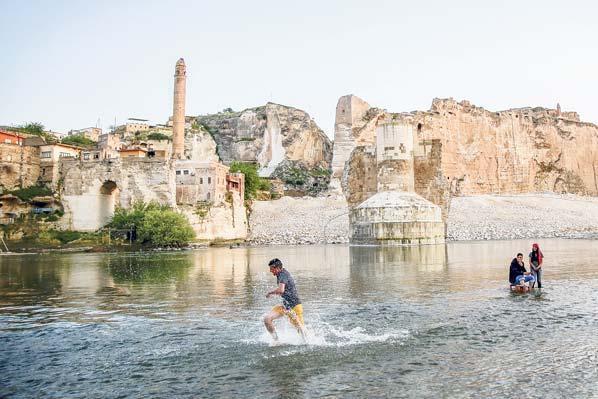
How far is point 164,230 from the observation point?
45.2 m

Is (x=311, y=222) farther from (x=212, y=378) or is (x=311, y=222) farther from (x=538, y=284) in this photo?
(x=212, y=378)

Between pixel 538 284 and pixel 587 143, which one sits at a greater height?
pixel 587 143

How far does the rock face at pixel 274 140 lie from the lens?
105 m

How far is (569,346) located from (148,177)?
158ft

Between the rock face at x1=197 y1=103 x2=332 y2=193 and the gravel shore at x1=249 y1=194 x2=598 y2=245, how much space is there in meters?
31.9

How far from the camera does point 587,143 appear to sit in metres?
105

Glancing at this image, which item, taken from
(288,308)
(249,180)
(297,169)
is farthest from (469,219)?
(288,308)

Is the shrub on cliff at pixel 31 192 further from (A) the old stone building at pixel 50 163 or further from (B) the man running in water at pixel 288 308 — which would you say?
(B) the man running in water at pixel 288 308

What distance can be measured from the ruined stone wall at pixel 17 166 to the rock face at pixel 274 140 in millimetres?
Result: 50378

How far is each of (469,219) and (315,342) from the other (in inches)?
2009

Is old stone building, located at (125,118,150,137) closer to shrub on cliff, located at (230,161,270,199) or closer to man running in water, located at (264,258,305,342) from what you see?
shrub on cliff, located at (230,161,270,199)

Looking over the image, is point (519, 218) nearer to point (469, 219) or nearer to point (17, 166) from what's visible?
point (469, 219)

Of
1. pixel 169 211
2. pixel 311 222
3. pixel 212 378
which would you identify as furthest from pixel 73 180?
pixel 212 378

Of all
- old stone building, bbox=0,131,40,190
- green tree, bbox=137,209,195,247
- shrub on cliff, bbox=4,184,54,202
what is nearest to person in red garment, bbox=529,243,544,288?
green tree, bbox=137,209,195,247
